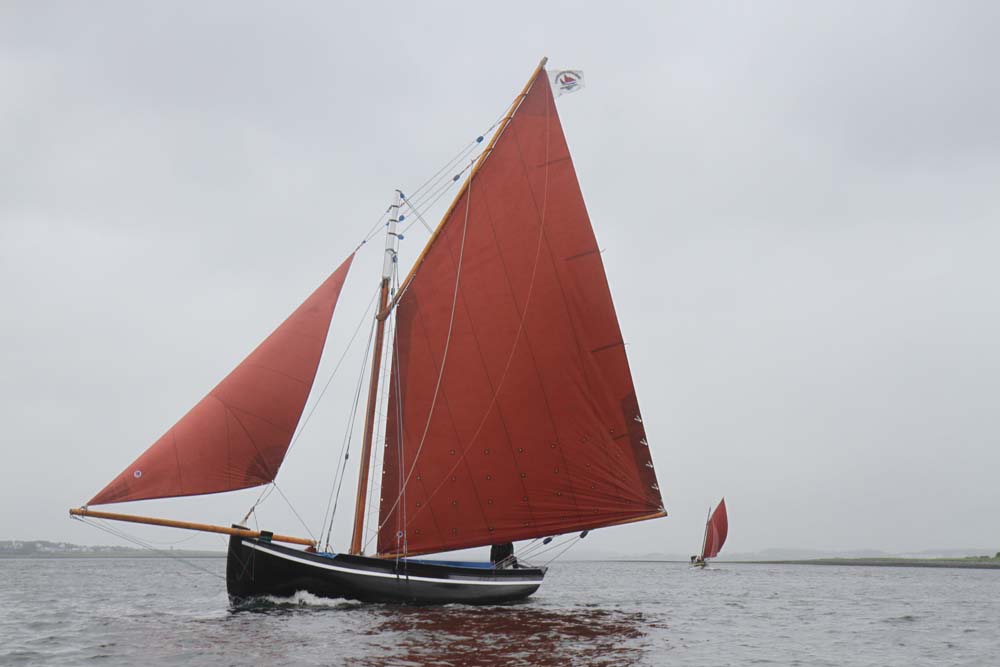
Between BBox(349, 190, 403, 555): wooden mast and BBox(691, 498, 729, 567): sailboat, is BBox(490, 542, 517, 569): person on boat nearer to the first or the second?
BBox(349, 190, 403, 555): wooden mast

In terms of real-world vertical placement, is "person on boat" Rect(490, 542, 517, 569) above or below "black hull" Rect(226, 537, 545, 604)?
above

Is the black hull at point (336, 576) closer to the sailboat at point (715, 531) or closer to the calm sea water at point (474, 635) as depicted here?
the calm sea water at point (474, 635)

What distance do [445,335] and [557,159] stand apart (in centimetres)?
731

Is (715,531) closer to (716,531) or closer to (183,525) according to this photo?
(716,531)

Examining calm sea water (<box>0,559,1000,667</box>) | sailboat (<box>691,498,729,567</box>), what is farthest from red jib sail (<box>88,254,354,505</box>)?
sailboat (<box>691,498,729,567</box>)

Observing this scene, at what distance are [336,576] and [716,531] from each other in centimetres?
7740

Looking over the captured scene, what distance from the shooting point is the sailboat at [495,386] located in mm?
26422

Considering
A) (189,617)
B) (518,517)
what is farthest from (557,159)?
(189,617)

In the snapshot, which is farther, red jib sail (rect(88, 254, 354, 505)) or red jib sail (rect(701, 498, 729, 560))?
red jib sail (rect(701, 498, 729, 560))

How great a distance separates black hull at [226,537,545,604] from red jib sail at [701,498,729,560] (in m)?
71.9

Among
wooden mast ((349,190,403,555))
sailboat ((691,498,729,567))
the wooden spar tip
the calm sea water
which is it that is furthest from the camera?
sailboat ((691,498,729,567))

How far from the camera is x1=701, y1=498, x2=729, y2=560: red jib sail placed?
92.8 metres

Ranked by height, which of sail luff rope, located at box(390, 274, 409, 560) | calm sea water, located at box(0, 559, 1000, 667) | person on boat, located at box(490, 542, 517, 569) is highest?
sail luff rope, located at box(390, 274, 409, 560)

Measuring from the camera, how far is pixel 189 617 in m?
25.1
